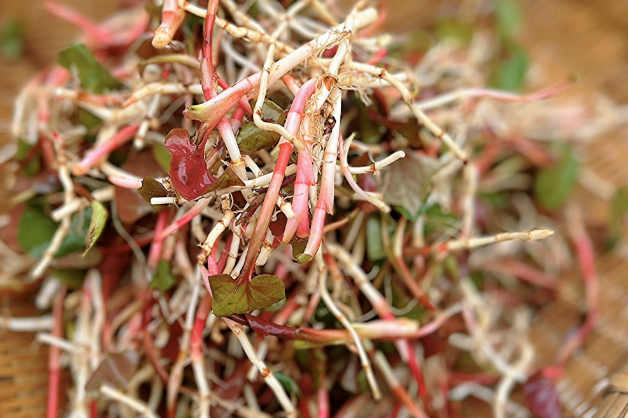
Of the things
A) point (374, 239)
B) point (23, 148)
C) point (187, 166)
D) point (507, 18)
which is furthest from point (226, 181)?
point (507, 18)

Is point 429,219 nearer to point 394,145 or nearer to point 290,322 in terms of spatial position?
point 394,145

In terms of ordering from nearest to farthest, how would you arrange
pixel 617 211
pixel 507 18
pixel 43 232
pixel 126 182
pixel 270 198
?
1. pixel 270 198
2. pixel 126 182
3. pixel 43 232
4. pixel 617 211
5. pixel 507 18

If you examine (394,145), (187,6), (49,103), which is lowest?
(49,103)

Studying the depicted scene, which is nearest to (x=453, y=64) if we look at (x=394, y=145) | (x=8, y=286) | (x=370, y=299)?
(x=394, y=145)

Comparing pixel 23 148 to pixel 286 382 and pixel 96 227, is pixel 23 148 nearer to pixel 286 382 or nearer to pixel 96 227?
pixel 96 227

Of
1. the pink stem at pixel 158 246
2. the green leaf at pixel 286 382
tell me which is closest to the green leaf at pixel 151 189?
the pink stem at pixel 158 246
